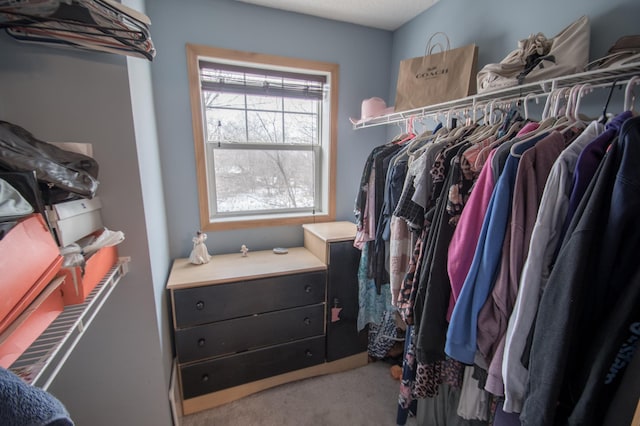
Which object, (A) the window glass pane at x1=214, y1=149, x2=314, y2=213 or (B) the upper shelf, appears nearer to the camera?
(B) the upper shelf

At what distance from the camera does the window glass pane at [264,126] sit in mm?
1970

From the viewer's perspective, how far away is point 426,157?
1106 mm

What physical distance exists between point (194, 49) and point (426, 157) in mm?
1564

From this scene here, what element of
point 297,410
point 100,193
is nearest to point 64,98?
point 100,193

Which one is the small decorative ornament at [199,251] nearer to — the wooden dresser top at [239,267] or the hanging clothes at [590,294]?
the wooden dresser top at [239,267]

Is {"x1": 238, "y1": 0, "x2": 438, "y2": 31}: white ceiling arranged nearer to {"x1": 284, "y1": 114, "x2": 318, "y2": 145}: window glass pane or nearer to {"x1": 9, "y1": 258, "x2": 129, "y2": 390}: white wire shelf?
{"x1": 284, "y1": 114, "x2": 318, "y2": 145}: window glass pane

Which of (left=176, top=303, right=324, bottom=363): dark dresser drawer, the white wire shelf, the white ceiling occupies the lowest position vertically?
(left=176, top=303, right=324, bottom=363): dark dresser drawer

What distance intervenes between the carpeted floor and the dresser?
2.1 inches

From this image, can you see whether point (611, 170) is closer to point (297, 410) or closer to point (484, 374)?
point (484, 374)

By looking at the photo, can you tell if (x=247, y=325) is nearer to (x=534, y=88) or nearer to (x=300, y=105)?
(x=300, y=105)

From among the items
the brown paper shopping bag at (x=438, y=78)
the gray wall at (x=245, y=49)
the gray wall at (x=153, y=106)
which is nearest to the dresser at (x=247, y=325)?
the gray wall at (x=153, y=106)

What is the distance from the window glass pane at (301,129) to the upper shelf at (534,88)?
2.32 feet

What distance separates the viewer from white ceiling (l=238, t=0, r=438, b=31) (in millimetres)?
1686

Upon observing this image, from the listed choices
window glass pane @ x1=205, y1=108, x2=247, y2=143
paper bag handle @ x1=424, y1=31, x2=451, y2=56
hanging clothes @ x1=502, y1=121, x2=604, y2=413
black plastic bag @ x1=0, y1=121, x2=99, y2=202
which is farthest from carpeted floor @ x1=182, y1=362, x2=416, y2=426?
paper bag handle @ x1=424, y1=31, x2=451, y2=56
